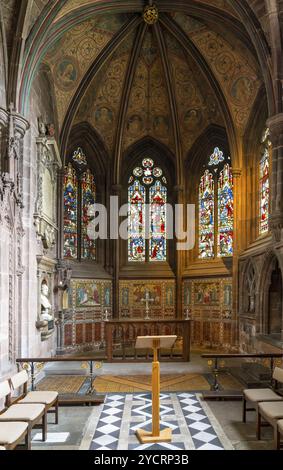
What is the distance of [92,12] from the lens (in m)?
12.6

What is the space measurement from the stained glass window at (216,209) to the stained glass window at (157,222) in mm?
1503

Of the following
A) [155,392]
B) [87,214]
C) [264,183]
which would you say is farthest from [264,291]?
[87,214]

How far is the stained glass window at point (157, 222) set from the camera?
693 inches

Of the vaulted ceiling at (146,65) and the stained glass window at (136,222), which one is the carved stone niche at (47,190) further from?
the stained glass window at (136,222)

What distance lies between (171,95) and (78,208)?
544 cm

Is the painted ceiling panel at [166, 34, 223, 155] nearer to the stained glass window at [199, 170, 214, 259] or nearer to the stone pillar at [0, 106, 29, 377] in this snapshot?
the stained glass window at [199, 170, 214, 259]

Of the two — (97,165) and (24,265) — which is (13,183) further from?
(97,165)

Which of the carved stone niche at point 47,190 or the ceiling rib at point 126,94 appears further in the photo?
the ceiling rib at point 126,94

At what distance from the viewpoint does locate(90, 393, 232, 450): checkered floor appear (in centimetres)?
657

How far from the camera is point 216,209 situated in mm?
16531

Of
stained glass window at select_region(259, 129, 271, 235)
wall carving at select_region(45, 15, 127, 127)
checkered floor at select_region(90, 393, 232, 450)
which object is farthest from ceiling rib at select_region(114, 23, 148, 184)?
checkered floor at select_region(90, 393, 232, 450)

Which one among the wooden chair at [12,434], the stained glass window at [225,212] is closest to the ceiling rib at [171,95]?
the stained glass window at [225,212]

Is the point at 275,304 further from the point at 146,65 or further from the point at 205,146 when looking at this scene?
the point at 146,65
